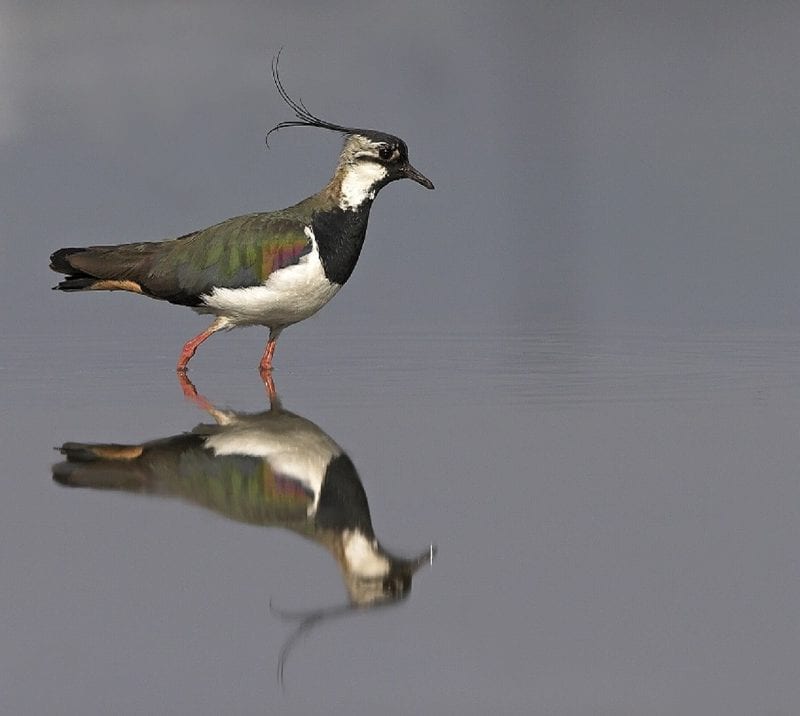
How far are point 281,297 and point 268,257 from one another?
260 mm

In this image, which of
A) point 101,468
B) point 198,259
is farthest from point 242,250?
point 101,468

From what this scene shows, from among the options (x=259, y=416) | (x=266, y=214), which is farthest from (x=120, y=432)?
(x=266, y=214)

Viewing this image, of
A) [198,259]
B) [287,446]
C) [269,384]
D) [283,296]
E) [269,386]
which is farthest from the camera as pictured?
[198,259]

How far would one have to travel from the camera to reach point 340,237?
36.4 ft

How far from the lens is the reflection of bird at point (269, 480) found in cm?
630

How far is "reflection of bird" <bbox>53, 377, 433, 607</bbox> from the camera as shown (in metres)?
6.30

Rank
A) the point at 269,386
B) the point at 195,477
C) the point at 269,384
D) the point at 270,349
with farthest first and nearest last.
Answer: the point at 270,349
the point at 269,384
the point at 269,386
the point at 195,477

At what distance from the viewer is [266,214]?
11328 millimetres

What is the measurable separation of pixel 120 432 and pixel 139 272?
300 centimetres

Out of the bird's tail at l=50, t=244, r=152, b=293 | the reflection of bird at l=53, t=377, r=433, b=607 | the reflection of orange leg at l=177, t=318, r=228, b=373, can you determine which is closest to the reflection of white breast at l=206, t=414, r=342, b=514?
the reflection of bird at l=53, t=377, r=433, b=607

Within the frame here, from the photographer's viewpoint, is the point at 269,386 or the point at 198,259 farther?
the point at 198,259

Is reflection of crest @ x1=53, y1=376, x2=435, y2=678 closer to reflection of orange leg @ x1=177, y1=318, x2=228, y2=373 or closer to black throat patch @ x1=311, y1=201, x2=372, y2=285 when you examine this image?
black throat patch @ x1=311, y1=201, x2=372, y2=285

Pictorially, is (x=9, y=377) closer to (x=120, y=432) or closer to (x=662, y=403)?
(x=120, y=432)

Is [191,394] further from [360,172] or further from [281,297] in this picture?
[360,172]
